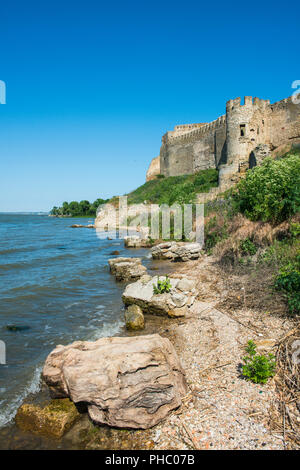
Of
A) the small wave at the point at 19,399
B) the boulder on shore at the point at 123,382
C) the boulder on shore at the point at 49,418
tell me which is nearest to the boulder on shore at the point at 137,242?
the small wave at the point at 19,399

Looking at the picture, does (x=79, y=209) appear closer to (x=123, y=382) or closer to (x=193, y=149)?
(x=193, y=149)

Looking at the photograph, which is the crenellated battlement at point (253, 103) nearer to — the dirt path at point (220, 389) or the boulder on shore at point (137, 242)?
the boulder on shore at point (137, 242)

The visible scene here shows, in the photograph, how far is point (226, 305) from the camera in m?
6.90

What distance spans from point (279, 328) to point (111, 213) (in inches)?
1633

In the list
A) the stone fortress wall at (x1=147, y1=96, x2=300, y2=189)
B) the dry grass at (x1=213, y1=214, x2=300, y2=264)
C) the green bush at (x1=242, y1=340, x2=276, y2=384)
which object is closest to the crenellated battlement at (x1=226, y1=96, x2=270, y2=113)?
the stone fortress wall at (x1=147, y1=96, x2=300, y2=189)

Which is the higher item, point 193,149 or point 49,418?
point 193,149

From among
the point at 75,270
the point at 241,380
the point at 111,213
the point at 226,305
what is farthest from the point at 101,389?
the point at 111,213

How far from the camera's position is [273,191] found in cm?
990

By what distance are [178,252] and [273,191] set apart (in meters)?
5.96

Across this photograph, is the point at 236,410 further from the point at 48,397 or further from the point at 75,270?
the point at 75,270

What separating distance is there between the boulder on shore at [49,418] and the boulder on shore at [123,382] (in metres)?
0.18

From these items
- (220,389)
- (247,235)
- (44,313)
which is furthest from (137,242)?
(220,389)

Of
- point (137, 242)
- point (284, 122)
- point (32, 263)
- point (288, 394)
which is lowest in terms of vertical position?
point (32, 263)

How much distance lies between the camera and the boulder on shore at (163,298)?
7.22 m
